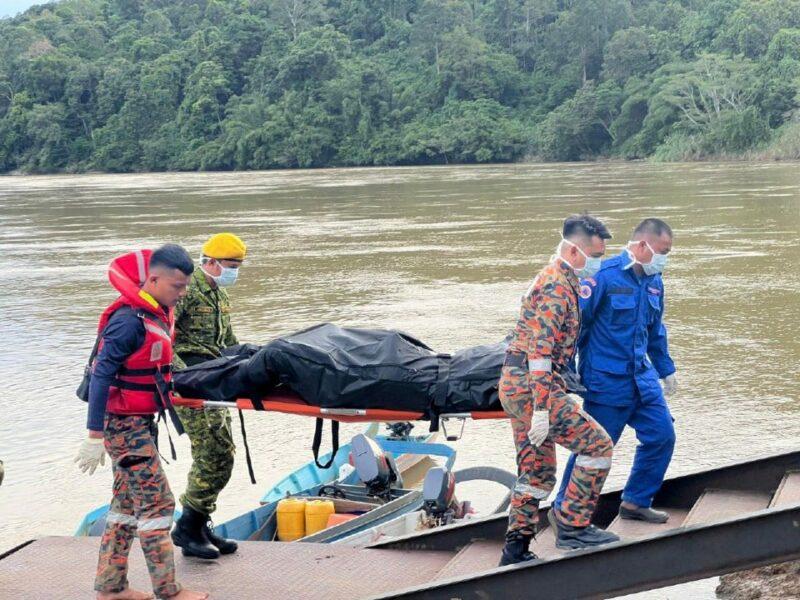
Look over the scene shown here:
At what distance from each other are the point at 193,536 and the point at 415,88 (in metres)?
100

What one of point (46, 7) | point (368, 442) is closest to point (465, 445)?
point (368, 442)

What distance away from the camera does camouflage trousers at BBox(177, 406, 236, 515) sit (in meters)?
5.76

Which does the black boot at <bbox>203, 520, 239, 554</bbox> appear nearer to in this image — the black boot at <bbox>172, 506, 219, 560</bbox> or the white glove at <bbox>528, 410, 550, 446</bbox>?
the black boot at <bbox>172, 506, 219, 560</bbox>

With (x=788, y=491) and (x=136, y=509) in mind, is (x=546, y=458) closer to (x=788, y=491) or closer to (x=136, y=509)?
(x=788, y=491)

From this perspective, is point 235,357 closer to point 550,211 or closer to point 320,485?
point 320,485

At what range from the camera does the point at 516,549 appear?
4.96 meters

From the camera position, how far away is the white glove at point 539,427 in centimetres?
475

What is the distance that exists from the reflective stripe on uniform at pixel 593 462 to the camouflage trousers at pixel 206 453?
191 cm

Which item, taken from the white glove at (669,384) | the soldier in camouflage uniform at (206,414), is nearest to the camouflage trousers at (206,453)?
the soldier in camouflage uniform at (206,414)

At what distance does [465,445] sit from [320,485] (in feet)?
7.66

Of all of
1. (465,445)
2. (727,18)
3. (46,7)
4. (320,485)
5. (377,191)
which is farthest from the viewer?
(46,7)

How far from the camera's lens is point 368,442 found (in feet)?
23.0

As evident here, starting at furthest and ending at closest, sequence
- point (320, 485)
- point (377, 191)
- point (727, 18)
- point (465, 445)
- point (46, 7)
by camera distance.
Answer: point (46, 7)
point (727, 18)
point (377, 191)
point (465, 445)
point (320, 485)

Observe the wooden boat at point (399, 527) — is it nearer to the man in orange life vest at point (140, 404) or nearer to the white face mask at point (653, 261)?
the man in orange life vest at point (140, 404)
